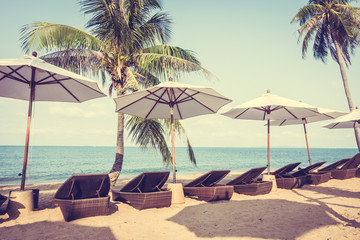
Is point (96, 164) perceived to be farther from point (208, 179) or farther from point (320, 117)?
point (208, 179)

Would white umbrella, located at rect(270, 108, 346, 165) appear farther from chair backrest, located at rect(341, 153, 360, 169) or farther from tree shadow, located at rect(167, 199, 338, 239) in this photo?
tree shadow, located at rect(167, 199, 338, 239)

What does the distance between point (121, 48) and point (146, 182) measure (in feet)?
17.7

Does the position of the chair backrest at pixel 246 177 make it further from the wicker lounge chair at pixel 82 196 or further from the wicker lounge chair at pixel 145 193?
the wicker lounge chair at pixel 82 196

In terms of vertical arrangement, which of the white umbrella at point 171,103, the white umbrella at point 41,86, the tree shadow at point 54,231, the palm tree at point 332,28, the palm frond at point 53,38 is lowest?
the tree shadow at point 54,231

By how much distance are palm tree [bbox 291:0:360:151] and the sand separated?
34.4 feet

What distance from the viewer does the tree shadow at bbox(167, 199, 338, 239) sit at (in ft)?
12.1

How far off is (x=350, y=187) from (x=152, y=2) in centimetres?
893

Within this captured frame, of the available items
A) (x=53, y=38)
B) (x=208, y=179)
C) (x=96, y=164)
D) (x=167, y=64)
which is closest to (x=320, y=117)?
(x=167, y=64)

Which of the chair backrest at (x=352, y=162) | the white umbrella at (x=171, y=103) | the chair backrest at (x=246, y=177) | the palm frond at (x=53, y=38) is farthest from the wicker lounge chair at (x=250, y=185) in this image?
the palm frond at (x=53, y=38)

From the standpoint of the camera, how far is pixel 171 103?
6.40 m

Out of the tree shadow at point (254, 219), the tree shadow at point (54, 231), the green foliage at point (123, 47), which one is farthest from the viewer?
the green foliage at point (123, 47)

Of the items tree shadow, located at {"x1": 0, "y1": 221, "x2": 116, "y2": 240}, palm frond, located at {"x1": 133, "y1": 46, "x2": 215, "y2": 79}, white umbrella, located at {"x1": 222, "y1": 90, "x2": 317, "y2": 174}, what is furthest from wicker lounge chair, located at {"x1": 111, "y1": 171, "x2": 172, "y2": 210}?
palm frond, located at {"x1": 133, "y1": 46, "x2": 215, "y2": 79}

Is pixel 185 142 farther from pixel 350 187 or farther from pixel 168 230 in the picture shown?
pixel 168 230

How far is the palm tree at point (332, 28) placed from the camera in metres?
13.2
